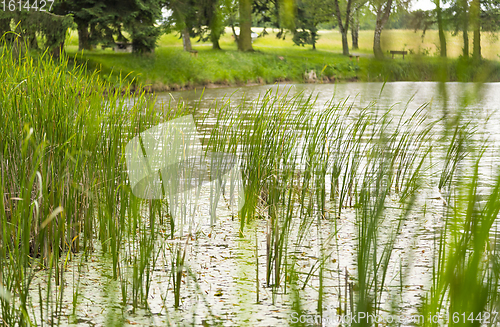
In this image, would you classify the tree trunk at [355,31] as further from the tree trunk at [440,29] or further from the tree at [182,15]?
the tree at [182,15]

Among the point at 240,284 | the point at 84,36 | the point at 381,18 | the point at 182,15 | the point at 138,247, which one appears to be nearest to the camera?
the point at 381,18

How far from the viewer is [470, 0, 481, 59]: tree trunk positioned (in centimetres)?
51

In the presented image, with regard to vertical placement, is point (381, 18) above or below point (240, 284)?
above

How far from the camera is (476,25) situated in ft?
1.71

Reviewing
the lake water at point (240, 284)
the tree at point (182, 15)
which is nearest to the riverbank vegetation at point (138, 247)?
the lake water at point (240, 284)

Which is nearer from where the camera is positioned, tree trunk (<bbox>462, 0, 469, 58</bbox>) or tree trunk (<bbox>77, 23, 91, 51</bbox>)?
tree trunk (<bbox>462, 0, 469, 58</bbox>)

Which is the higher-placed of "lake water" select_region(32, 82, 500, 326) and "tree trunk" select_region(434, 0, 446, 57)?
"tree trunk" select_region(434, 0, 446, 57)

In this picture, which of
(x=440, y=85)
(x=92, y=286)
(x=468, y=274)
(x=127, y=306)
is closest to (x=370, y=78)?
(x=440, y=85)

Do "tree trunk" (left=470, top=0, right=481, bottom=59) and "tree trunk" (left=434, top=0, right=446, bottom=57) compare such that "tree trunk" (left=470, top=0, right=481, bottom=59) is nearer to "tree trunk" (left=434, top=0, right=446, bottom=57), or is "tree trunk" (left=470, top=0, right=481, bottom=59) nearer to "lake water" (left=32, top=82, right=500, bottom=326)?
"tree trunk" (left=434, top=0, right=446, bottom=57)

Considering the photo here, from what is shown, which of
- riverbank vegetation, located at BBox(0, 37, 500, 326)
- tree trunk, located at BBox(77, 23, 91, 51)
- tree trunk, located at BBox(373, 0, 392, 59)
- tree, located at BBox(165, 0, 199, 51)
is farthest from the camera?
tree trunk, located at BBox(77, 23, 91, 51)

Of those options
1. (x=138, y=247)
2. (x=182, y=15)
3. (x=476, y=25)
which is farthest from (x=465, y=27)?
(x=138, y=247)

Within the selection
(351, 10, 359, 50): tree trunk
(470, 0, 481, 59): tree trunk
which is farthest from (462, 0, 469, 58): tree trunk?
(351, 10, 359, 50): tree trunk

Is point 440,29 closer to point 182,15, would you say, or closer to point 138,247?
point 182,15

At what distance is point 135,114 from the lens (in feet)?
9.67
